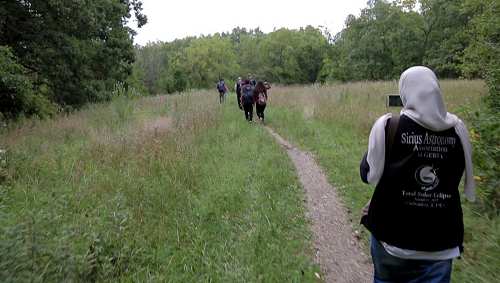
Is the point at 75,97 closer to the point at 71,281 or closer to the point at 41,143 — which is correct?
the point at 41,143

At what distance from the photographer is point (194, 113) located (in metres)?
11.7

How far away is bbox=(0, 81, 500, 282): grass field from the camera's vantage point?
326 centimetres

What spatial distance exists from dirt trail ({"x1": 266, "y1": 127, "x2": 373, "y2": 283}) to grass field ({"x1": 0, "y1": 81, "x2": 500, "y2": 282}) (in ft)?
0.55

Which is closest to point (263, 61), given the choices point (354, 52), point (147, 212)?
point (354, 52)

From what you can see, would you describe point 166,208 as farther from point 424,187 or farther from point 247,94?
point 247,94

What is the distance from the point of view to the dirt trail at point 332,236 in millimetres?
3656

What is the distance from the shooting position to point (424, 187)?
1911mm

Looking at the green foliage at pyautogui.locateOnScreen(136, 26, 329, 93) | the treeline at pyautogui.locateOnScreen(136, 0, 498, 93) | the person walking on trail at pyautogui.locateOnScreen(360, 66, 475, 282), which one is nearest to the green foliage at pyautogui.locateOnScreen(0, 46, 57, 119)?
the treeline at pyautogui.locateOnScreen(136, 0, 498, 93)

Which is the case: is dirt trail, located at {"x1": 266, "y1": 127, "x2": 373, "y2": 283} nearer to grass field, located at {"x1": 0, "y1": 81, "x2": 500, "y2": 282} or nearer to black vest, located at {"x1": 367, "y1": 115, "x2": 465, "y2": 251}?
grass field, located at {"x1": 0, "y1": 81, "x2": 500, "y2": 282}

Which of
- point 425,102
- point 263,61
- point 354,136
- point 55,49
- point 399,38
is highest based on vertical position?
point 399,38

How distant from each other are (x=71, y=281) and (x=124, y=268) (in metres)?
0.63

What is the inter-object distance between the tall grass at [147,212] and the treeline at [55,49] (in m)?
3.22

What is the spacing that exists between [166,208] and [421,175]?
12.0 ft

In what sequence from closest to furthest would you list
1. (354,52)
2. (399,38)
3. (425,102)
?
(425,102) < (399,38) < (354,52)
